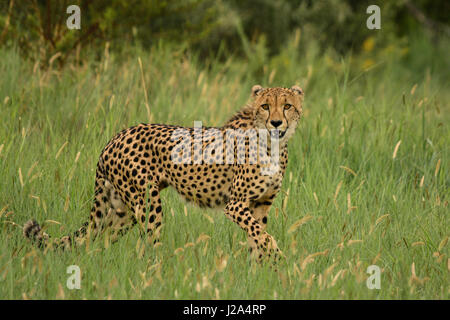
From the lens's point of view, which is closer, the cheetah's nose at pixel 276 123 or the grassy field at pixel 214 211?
the grassy field at pixel 214 211

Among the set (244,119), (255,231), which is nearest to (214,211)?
(255,231)

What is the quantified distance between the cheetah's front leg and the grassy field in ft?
0.40

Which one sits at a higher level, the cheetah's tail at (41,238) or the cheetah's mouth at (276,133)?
the cheetah's mouth at (276,133)

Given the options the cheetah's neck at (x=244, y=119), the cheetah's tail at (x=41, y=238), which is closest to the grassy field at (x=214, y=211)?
the cheetah's tail at (x=41, y=238)

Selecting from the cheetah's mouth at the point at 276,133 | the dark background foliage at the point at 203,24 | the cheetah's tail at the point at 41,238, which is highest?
the dark background foliage at the point at 203,24

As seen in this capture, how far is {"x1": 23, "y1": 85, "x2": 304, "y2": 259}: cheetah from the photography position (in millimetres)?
4766

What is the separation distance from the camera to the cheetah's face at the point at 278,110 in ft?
15.2

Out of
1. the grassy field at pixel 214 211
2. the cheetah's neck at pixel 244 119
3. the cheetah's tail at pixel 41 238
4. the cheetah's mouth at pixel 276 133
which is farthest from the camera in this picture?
the cheetah's neck at pixel 244 119

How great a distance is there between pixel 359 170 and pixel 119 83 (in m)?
3.09

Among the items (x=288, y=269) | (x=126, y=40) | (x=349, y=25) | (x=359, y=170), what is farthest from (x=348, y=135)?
(x=349, y=25)

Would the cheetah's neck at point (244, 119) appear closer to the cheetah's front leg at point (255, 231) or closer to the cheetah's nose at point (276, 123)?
the cheetah's nose at point (276, 123)

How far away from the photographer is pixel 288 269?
4.49 meters

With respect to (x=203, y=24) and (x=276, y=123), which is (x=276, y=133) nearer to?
(x=276, y=123)
